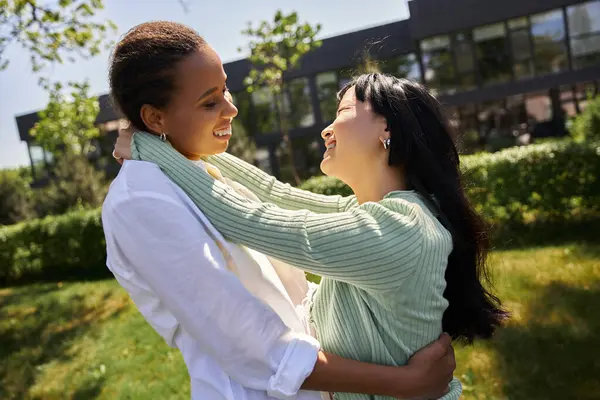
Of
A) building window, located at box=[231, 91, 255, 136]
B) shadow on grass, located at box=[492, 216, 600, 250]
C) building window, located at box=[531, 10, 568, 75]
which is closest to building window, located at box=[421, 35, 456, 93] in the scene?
building window, located at box=[531, 10, 568, 75]

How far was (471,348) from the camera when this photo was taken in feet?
15.1

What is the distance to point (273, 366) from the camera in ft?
4.47

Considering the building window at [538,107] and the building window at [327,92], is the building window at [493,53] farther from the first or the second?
the building window at [327,92]

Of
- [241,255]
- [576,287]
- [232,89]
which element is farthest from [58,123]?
[241,255]

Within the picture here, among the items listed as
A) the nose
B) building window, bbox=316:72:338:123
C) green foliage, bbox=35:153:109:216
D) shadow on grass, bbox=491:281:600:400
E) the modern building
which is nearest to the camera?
the nose

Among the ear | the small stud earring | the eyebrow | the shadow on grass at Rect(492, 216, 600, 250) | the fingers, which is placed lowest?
the shadow on grass at Rect(492, 216, 600, 250)

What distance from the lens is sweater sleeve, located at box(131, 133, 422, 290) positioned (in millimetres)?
1371

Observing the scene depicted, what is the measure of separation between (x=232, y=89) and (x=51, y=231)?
39.2 ft

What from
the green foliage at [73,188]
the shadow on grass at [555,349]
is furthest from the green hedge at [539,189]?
the green foliage at [73,188]

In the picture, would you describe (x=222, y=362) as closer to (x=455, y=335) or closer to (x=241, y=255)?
(x=241, y=255)

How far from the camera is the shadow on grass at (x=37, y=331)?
568 cm

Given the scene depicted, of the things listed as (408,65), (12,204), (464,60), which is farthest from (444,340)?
(12,204)

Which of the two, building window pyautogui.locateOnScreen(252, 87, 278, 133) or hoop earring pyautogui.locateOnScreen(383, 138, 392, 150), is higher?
hoop earring pyautogui.locateOnScreen(383, 138, 392, 150)

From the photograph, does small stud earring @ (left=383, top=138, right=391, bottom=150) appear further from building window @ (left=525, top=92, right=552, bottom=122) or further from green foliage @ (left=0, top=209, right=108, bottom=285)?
building window @ (left=525, top=92, right=552, bottom=122)
